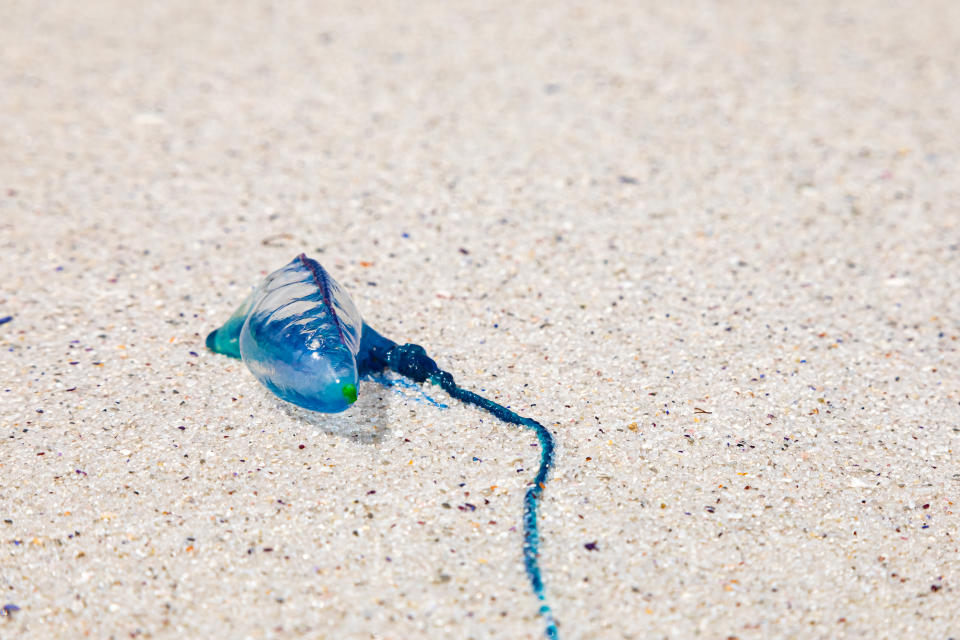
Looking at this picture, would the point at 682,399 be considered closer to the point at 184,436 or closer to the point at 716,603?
the point at 716,603

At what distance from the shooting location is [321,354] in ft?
6.11

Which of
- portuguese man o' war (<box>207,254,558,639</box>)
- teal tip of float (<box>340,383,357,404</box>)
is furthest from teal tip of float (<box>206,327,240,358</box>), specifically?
teal tip of float (<box>340,383,357,404</box>)

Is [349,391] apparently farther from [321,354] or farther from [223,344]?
[223,344]

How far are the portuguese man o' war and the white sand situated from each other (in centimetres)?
5

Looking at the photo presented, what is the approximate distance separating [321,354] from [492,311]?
73 centimetres

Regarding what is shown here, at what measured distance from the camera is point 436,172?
317 centimetres

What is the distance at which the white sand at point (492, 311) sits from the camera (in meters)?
1.70

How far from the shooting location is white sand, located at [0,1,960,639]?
1703mm

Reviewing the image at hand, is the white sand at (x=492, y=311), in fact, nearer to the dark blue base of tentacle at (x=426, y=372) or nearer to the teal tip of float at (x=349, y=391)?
the dark blue base of tentacle at (x=426, y=372)

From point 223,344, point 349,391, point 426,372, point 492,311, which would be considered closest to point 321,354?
point 349,391

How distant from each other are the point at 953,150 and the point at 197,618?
3.10 meters

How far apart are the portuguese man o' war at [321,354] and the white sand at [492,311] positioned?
0.05 metres

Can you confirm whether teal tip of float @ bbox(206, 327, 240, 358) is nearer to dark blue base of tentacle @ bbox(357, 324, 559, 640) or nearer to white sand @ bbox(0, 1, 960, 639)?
white sand @ bbox(0, 1, 960, 639)

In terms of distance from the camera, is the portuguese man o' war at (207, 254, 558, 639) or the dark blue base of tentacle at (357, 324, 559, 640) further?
the dark blue base of tentacle at (357, 324, 559, 640)
